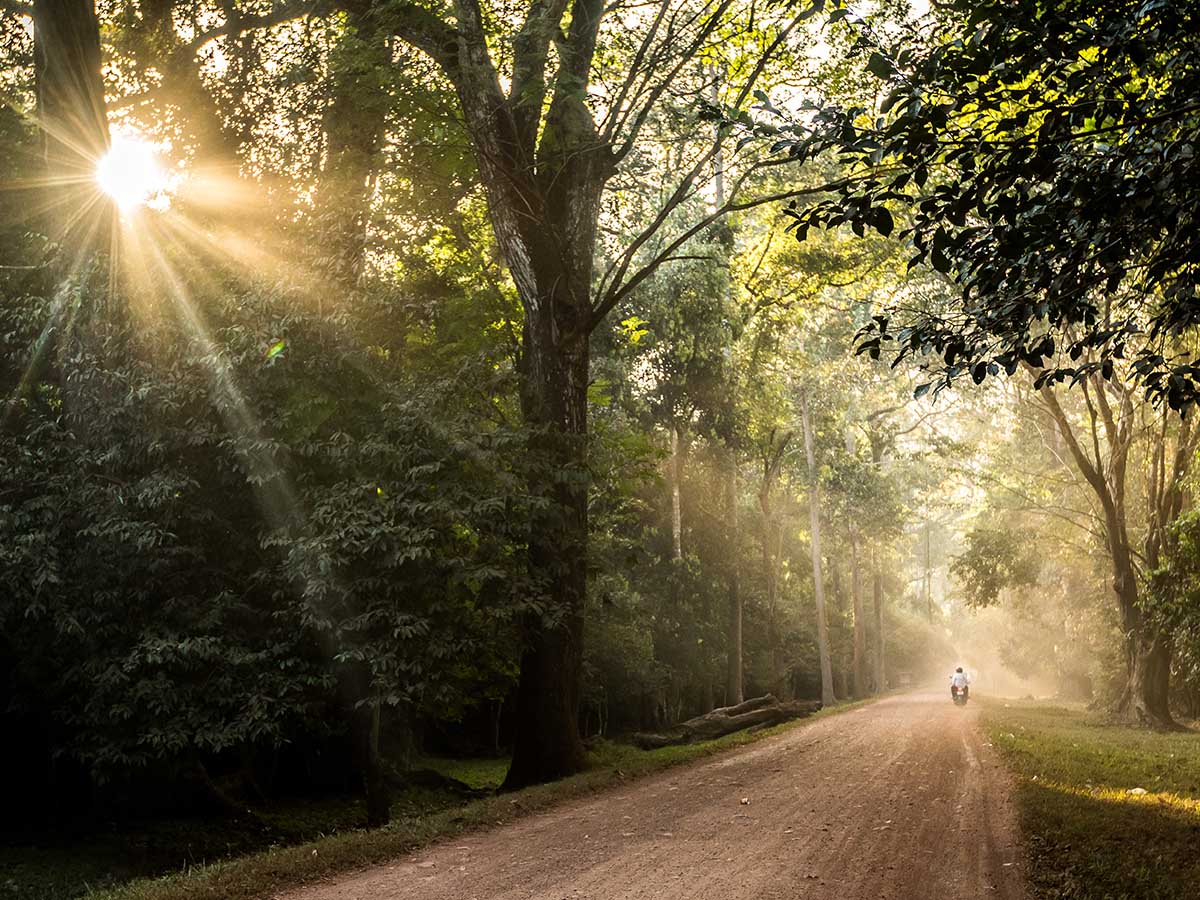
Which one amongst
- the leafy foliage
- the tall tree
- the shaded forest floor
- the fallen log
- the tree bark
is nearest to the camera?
the leafy foliage

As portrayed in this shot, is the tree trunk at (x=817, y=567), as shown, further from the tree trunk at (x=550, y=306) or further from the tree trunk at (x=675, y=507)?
the tree trunk at (x=550, y=306)

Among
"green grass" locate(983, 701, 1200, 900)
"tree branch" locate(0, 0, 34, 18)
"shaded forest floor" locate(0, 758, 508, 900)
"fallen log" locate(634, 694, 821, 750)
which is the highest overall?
"tree branch" locate(0, 0, 34, 18)

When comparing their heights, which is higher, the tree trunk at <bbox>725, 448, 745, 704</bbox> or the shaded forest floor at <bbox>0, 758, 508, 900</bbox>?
the tree trunk at <bbox>725, 448, 745, 704</bbox>

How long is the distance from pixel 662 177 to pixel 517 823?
1107 cm

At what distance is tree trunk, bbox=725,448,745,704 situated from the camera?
30.9 m

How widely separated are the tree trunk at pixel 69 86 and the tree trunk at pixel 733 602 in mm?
23528

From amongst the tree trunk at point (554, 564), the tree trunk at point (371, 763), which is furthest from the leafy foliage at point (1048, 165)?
the tree trunk at point (371, 763)

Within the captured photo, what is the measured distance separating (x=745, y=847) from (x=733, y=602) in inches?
942

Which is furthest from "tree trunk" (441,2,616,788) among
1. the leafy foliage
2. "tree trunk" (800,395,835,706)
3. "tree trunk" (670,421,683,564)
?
"tree trunk" (800,395,835,706)

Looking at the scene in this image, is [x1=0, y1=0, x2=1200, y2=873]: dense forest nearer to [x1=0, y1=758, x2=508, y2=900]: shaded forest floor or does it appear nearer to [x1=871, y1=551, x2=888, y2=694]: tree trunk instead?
[x1=0, y1=758, x2=508, y2=900]: shaded forest floor

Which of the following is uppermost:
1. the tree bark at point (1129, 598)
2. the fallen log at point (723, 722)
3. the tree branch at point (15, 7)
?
the tree branch at point (15, 7)

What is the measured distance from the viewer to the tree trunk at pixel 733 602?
101 ft

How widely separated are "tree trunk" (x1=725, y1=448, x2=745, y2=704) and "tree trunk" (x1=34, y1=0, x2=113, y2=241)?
23.5 meters

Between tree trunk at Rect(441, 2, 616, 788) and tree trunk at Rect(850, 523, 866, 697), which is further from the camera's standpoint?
tree trunk at Rect(850, 523, 866, 697)
